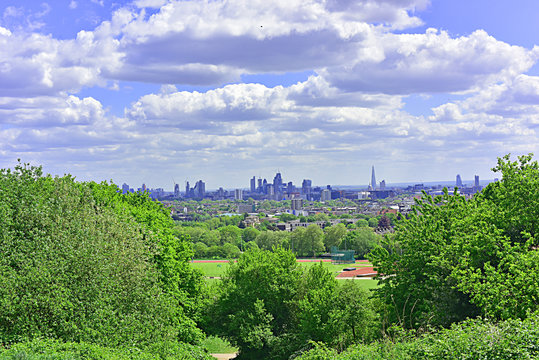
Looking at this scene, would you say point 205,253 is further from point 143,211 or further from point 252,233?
point 143,211

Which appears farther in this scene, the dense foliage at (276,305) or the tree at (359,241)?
the tree at (359,241)

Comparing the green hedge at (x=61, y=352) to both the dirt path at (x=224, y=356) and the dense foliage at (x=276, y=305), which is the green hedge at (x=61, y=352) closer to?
the dense foliage at (x=276, y=305)

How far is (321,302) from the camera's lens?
101 feet

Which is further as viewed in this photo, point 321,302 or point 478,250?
point 321,302

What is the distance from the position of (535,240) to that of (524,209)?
132 cm

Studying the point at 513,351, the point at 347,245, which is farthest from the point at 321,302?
the point at 347,245

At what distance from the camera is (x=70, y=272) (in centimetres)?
2031

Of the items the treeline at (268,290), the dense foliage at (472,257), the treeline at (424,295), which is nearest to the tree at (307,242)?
the treeline at (424,295)

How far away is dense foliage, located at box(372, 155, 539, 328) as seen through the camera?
59.5 ft

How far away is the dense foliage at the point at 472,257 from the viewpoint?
18.1m

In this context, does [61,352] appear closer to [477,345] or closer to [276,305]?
[477,345]

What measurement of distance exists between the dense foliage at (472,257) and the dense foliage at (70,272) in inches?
421

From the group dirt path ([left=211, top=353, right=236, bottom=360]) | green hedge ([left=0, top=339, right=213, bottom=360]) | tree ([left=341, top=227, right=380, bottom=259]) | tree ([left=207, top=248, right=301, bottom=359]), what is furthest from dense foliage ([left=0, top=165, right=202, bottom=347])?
tree ([left=341, top=227, right=380, bottom=259])

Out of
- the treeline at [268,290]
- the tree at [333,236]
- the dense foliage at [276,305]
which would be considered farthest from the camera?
the tree at [333,236]
